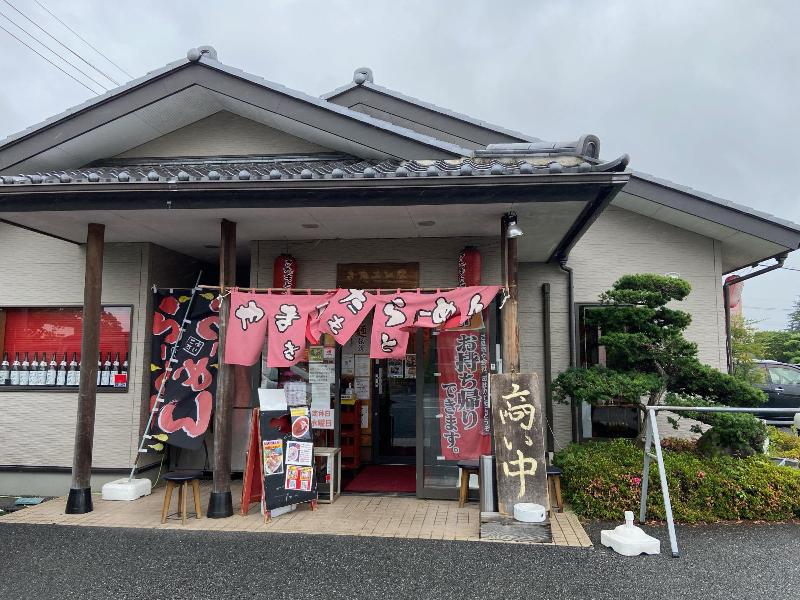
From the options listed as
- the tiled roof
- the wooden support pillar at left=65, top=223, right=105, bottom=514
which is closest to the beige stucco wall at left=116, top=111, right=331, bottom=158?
the tiled roof

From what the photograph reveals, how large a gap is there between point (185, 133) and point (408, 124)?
4.39 meters

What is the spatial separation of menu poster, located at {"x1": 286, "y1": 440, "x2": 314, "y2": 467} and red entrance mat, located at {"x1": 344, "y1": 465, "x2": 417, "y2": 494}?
115 centimetres

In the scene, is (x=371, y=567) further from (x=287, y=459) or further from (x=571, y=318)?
(x=571, y=318)

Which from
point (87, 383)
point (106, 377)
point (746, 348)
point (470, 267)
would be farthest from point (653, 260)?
point (746, 348)

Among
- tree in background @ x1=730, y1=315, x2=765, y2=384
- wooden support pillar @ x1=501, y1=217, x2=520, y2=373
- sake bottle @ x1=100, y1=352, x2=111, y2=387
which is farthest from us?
tree in background @ x1=730, y1=315, x2=765, y2=384

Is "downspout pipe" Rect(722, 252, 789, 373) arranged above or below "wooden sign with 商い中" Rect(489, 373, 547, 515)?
above

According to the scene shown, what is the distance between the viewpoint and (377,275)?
811 cm

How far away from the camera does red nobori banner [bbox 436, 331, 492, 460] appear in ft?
24.2

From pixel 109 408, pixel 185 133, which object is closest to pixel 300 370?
pixel 109 408

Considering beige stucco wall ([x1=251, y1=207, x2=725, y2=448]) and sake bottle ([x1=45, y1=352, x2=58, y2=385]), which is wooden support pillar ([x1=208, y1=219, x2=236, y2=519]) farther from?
sake bottle ([x1=45, y1=352, x2=58, y2=385])

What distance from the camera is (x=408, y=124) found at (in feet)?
35.8

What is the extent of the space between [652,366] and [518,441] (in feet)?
8.19

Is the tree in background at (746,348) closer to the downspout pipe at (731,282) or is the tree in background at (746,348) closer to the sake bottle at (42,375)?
the downspout pipe at (731,282)

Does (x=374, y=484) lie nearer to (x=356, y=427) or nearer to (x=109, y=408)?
(x=356, y=427)
